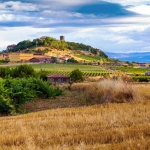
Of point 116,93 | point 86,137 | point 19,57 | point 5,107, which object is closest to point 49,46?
point 19,57

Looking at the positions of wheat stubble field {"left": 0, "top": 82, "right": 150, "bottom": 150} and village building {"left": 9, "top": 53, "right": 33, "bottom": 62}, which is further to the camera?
village building {"left": 9, "top": 53, "right": 33, "bottom": 62}

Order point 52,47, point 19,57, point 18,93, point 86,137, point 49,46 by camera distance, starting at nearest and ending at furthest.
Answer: point 86,137 < point 18,93 < point 19,57 < point 49,46 < point 52,47

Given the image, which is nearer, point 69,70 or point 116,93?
point 116,93

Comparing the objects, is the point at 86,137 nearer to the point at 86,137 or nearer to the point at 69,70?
the point at 86,137

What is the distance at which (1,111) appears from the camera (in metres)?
16.0

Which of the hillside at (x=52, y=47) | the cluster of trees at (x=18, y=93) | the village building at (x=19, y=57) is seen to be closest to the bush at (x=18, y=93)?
the cluster of trees at (x=18, y=93)

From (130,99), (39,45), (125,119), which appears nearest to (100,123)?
(125,119)

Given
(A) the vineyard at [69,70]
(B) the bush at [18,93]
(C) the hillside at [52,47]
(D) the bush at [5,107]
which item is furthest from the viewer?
(C) the hillside at [52,47]

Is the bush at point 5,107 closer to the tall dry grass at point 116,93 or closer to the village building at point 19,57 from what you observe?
the tall dry grass at point 116,93

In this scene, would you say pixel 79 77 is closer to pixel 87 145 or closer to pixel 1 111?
pixel 1 111

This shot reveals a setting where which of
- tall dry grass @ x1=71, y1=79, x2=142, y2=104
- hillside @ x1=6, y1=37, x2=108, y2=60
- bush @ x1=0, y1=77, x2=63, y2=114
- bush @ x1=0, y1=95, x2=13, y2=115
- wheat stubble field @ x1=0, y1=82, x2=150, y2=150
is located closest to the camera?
wheat stubble field @ x1=0, y1=82, x2=150, y2=150

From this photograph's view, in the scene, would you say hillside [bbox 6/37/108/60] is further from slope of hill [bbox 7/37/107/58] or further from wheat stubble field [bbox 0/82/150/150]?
wheat stubble field [bbox 0/82/150/150]

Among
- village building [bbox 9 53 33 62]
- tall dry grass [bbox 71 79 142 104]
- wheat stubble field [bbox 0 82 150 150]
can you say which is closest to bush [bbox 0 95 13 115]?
tall dry grass [bbox 71 79 142 104]

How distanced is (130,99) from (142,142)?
9.43 m
